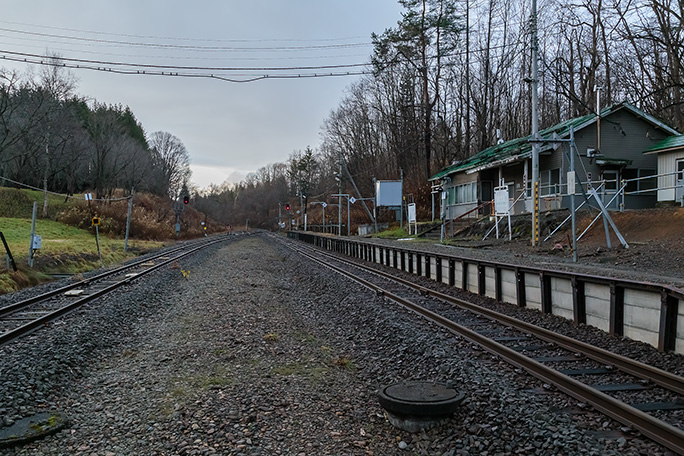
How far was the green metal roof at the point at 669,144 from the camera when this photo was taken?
23347 millimetres

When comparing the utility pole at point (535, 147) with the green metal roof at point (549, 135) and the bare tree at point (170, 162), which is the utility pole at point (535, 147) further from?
the bare tree at point (170, 162)

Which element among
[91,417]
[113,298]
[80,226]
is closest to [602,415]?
[91,417]

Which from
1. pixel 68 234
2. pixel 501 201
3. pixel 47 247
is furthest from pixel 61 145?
pixel 501 201

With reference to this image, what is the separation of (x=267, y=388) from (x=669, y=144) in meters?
25.0

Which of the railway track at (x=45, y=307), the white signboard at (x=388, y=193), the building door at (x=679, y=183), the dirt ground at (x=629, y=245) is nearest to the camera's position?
the railway track at (x=45, y=307)

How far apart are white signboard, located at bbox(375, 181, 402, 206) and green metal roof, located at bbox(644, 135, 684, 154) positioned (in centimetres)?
2054

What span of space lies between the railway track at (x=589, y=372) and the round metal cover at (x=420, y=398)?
125cm

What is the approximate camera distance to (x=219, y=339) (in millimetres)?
8352

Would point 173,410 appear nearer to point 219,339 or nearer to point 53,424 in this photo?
point 53,424

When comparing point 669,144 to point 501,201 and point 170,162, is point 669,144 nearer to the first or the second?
point 501,201

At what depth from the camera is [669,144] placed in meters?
24.1

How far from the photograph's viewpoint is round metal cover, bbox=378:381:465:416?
182 inches

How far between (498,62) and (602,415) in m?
44.0

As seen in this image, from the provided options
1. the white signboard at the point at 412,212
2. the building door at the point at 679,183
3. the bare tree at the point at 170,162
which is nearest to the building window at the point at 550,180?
the building door at the point at 679,183
